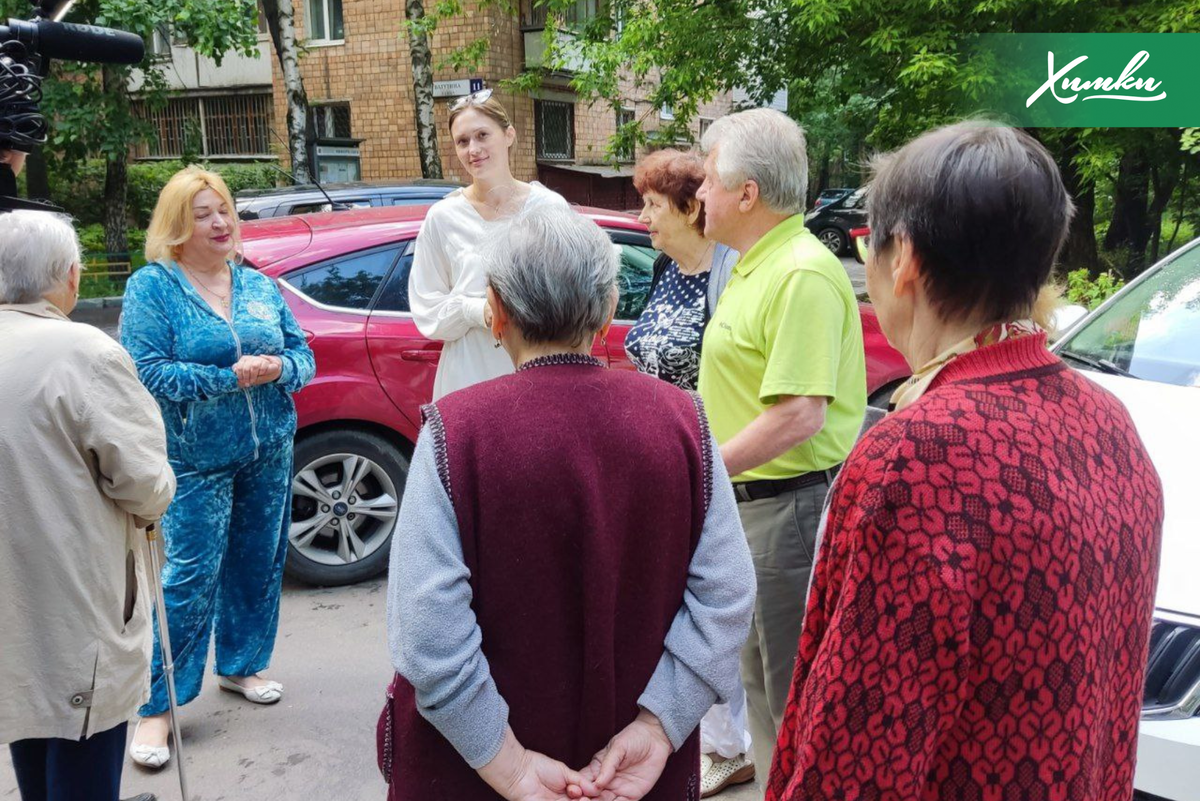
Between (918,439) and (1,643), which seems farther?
(1,643)

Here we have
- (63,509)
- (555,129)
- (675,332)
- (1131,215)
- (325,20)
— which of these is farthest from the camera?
(555,129)

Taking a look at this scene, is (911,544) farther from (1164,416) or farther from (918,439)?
(1164,416)

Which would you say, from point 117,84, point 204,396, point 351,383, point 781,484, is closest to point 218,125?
point 117,84

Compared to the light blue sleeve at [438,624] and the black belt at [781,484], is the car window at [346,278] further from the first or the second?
the light blue sleeve at [438,624]

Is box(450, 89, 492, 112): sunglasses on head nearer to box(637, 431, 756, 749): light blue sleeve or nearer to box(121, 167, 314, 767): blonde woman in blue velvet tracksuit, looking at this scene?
box(121, 167, 314, 767): blonde woman in blue velvet tracksuit

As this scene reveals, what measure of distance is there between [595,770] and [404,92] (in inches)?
855

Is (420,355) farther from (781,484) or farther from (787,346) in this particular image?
(787,346)

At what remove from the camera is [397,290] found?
4.90 meters

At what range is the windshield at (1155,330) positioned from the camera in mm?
3246

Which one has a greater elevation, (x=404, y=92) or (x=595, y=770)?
(x=404, y=92)

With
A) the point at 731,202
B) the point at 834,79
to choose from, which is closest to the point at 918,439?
the point at 731,202

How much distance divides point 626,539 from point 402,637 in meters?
0.40

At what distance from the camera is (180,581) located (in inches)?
132

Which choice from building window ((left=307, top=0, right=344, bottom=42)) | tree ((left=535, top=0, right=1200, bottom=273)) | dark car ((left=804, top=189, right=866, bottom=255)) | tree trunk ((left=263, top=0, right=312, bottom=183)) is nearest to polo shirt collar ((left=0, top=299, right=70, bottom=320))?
tree ((left=535, top=0, right=1200, bottom=273))
